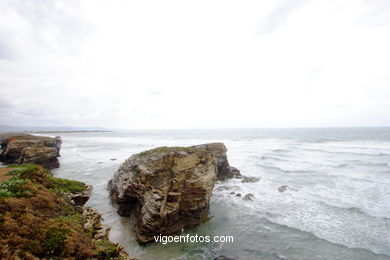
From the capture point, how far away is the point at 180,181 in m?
12.2

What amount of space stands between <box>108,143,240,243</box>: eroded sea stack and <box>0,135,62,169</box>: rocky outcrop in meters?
17.8

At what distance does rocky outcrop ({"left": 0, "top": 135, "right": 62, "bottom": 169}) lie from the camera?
2453 centimetres

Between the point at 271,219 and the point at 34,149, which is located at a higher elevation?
the point at 34,149

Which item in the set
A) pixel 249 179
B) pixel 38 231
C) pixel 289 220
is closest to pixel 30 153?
pixel 38 231

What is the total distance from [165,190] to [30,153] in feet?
75.2

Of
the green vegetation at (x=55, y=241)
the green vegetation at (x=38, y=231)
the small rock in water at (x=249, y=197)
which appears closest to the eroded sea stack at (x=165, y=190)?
the green vegetation at (x=38, y=231)

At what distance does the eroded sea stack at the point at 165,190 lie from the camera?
1106 centimetres

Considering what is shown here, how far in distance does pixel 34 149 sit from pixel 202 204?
80.0 ft

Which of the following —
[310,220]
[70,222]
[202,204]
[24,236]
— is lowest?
[310,220]

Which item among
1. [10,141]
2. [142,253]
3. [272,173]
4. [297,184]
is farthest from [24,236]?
[10,141]

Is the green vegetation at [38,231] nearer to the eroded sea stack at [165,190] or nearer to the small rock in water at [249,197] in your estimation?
the eroded sea stack at [165,190]

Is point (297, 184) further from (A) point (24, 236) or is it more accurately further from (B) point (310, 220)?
(A) point (24, 236)

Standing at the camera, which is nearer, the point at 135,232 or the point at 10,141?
the point at 135,232

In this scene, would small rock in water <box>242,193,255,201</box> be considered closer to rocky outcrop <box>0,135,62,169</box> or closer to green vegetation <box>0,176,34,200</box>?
green vegetation <box>0,176,34,200</box>
